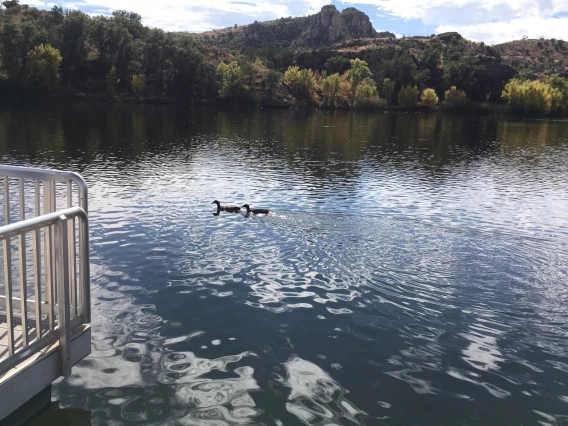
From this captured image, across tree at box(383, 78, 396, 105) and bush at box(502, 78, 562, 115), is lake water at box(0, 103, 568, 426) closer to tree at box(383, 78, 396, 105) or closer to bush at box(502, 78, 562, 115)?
bush at box(502, 78, 562, 115)

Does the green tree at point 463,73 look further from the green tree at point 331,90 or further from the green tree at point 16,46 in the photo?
the green tree at point 16,46

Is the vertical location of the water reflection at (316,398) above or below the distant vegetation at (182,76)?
below

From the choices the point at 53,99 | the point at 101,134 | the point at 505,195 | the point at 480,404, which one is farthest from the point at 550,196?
the point at 53,99

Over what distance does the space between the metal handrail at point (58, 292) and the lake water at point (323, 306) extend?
6.68ft

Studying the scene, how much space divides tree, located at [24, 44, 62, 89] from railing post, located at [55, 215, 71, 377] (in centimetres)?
12485

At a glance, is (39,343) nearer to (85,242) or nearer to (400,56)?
(85,242)

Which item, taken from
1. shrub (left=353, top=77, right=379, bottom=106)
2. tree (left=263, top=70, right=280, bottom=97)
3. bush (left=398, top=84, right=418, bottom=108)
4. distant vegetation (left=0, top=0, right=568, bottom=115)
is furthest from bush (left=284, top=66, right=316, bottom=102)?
bush (left=398, top=84, right=418, bottom=108)

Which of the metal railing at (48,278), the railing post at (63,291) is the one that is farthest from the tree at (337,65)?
the railing post at (63,291)

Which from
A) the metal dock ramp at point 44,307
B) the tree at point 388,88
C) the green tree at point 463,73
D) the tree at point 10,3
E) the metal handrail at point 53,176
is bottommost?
the metal dock ramp at point 44,307

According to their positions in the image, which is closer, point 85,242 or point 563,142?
point 85,242

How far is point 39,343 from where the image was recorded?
6.82m

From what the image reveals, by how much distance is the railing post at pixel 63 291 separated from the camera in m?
6.77

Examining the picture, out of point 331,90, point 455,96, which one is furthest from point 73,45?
point 455,96

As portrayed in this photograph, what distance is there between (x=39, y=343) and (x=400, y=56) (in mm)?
194145
